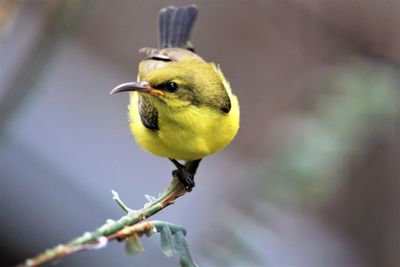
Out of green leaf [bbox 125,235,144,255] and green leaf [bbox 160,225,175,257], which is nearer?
green leaf [bbox 125,235,144,255]

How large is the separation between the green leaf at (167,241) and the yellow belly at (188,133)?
971mm

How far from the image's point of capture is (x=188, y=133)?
2.21 metres

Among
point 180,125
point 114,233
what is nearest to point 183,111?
point 180,125

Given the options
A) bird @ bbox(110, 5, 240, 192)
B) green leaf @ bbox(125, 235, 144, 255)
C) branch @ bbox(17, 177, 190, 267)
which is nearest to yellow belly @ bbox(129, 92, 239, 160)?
bird @ bbox(110, 5, 240, 192)

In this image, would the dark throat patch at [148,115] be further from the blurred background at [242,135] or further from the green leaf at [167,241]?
the green leaf at [167,241]

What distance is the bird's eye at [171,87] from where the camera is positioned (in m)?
2.20

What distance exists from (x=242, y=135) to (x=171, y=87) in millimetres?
3942

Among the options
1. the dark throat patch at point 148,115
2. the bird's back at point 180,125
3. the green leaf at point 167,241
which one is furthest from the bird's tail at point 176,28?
the green leaf at point 167,241

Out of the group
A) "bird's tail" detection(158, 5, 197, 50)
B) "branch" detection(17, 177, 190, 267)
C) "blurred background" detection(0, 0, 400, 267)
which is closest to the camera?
"branch" detection(17, 177, 190, 267)

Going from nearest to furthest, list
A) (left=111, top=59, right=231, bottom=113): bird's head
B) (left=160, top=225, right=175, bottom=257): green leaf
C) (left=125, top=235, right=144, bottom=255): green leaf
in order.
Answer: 1. (left=125, top=235, right=144, bottom=255): green leaf
2. (left=160, top=225, right=175, bottom=257): green leaf
3. (left=111, top=59, right=231, bottom=113): bird's head

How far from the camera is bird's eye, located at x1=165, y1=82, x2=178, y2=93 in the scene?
220 cm

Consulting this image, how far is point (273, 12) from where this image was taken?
6.19 metres

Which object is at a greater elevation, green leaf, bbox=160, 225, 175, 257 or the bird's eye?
the bird's eye

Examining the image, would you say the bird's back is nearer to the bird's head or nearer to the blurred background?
the bird's head
